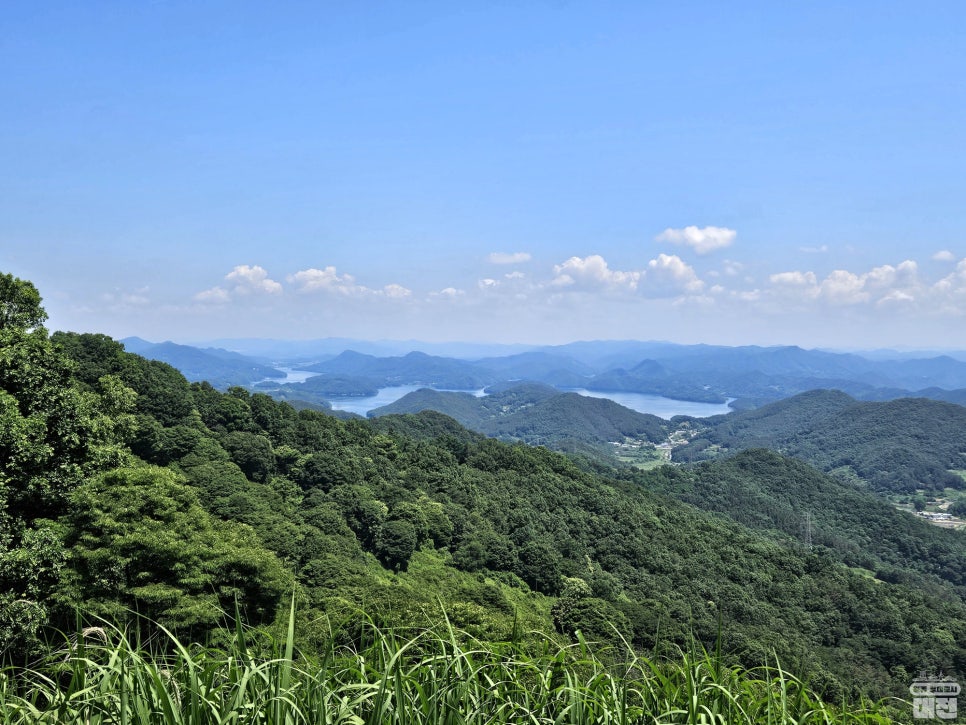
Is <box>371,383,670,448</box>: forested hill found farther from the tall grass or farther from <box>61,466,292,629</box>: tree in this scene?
the tall grass

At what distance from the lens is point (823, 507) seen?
68.1m

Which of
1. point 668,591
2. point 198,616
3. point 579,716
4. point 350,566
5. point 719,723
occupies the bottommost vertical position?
point 668,591

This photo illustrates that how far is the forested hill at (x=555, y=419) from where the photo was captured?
5969 inches

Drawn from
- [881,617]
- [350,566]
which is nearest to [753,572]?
[881,617]

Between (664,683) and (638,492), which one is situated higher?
(664,683)

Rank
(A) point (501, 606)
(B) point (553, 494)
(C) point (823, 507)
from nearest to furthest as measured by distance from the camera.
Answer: (A) point (501, 606), (B) point (553, 494), (C) point (823, 507)

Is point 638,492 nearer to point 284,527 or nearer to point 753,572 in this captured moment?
point 753,572

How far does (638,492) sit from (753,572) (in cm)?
1381

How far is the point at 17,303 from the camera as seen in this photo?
12172 mm

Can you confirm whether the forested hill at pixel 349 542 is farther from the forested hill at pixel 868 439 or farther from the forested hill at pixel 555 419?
the forested hill at pixel 555 419

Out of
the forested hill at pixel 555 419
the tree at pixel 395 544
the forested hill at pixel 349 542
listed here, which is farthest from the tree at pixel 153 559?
the forested hill at pixel 555 419

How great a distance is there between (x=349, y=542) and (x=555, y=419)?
143 m

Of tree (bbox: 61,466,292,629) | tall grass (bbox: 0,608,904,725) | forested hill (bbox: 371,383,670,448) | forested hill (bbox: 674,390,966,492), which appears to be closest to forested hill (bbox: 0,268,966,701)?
tree (bbox: 61,466,292,629)

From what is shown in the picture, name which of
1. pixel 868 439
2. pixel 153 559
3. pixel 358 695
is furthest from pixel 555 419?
pixel 358 695
